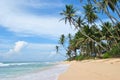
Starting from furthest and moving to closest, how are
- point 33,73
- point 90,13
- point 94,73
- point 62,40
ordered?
point 62,40 → point 90,13 → point 33,73 → point 94,73

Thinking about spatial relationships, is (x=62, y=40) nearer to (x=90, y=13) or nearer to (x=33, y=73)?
(x=90, y=13)

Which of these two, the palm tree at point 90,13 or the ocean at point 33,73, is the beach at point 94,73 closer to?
the ocean at point 33,73

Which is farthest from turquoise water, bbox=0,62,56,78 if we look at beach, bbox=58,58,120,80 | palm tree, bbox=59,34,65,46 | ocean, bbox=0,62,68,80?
palm tree, bbox=59,34,65,46

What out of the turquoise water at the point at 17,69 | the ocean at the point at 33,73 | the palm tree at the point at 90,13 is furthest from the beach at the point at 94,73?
the palm tree at the point at 90,13

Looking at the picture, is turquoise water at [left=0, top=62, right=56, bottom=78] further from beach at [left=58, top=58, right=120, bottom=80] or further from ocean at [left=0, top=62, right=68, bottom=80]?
beach at [left=58, top=58, right=120, bottom=80]

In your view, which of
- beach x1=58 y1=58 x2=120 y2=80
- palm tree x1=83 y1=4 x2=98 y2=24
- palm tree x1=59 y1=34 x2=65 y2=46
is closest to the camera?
beach x1=58 y1=58 x2=120 y2=80

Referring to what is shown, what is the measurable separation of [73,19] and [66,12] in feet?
6.12

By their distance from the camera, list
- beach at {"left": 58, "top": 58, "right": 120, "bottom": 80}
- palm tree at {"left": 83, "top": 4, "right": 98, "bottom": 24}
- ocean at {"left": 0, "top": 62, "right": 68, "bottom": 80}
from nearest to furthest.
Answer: beach at {"left": 58, "top": 58, "right": 120, "bottom": 80}, ocean at {"left": 0, "top": 62, "right": 68, "bottom": 80}, palm tree at {"left": 83, "top": 4, "right": 98, "bottom": 24}

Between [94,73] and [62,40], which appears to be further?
[62,40]

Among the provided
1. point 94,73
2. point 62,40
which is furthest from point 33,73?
point 62,40

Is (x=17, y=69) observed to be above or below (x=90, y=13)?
below

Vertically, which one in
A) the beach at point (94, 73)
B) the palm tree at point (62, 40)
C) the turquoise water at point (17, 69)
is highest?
the palm tree at point (62, 40)

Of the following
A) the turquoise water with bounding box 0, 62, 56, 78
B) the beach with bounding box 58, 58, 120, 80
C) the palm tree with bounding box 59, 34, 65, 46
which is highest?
the palm tree with bounding box 59, 34, 65, 46

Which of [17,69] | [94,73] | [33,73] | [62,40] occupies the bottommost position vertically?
[94,73]
